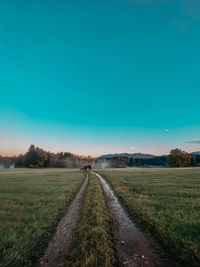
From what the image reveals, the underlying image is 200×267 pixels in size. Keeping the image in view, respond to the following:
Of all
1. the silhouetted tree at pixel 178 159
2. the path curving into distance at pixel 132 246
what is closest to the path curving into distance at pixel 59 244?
the path curving into distance at pixel 132 246

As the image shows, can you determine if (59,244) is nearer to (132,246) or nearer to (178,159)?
(132,246)

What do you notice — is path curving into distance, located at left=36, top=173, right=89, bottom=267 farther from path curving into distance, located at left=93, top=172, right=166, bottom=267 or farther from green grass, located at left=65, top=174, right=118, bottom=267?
path curving into distance, located at left=93, top=172, right=166, bottom=267

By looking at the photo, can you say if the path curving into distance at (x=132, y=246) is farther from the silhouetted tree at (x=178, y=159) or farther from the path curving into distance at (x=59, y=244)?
the silhouetted tree at (x=178, y=159)

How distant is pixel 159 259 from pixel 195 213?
4230 mm

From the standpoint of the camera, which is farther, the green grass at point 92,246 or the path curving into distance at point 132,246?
the path curving into distance at point 132,246

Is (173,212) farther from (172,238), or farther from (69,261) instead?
(69,261)

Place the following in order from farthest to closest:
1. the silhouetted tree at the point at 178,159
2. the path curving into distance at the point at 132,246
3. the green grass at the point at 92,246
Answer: the silhouetted tree at the point at 178,159 < the path curving into distance at the point at 132,246 < the green grass at the point at 92,246

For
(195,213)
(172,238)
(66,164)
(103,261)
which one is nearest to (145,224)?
(172,238)

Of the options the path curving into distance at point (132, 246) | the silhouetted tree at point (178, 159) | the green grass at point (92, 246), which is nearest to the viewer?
the green grass at point (92, 246)

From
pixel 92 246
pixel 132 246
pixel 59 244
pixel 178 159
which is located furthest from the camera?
pixel 178 159

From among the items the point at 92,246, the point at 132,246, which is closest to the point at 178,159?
the point at 132,246

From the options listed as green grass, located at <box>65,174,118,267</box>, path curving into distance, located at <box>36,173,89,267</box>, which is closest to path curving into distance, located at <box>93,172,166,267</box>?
green grass, located at <box>65,174,118,267</box>

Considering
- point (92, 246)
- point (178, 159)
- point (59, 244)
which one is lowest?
point (178, 159)

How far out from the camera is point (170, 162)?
266 ft
